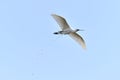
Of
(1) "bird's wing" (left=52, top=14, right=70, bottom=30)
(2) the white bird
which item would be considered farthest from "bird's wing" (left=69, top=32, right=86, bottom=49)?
(1) "bird's wing" (left=52, top=14, right=70, bottom=30)

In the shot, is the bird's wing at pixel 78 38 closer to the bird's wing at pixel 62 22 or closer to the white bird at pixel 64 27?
the white bird at pixel 64 27

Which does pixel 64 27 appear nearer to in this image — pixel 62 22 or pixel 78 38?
pixel 62 22

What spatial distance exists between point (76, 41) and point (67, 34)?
168cm

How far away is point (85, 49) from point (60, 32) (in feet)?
9.17

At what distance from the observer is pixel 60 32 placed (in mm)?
62969

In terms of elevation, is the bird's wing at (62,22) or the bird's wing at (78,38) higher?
the bird's wing at (62,22)

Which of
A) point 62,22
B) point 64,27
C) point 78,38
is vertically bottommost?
point 78,38

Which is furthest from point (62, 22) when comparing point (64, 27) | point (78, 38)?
point (78, 38)

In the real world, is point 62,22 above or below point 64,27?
above

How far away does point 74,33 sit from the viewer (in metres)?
64.3

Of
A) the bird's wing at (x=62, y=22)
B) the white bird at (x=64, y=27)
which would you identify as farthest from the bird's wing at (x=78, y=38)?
the bird's wing at (x=62, y=22)

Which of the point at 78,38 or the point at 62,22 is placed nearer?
the point at 62,22

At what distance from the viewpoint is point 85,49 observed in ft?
212

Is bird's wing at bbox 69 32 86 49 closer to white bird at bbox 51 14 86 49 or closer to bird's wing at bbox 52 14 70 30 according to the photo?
white bird at bbox 51 14 86 49
